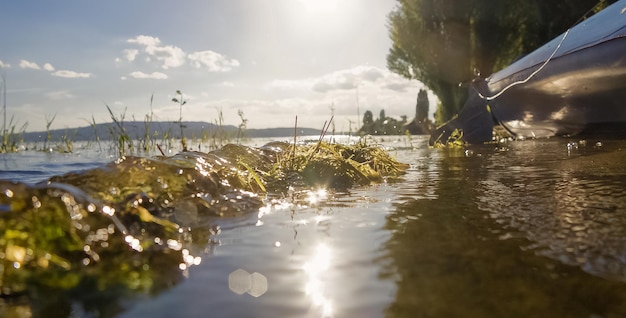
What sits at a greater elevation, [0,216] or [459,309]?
[0,216]

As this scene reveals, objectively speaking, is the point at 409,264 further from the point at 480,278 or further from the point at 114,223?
the point at 114,223

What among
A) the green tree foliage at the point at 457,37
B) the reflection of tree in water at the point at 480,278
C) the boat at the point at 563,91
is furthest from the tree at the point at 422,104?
the reflection of tree in water at the point at 480,278

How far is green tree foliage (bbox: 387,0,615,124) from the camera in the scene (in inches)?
668

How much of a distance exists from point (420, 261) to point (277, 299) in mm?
359

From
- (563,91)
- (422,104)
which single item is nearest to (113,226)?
(563,91)

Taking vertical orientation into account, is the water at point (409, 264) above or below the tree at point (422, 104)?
below

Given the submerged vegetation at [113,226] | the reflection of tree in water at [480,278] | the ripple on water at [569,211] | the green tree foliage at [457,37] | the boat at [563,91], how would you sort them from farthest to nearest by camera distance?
the green tree foliage at [457,37]
the boat at [563,91]
the ripple on water at [569,211]
the submerged vegetation at [113,226]
the reflection of tree in water at [480,278]

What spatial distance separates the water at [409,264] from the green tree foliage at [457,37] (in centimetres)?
1592

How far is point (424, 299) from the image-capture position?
28.6 inches

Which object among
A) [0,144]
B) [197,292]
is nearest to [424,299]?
[197,292]

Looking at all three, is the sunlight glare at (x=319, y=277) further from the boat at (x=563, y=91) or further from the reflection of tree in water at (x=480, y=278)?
the boat at (x=563, y=91)

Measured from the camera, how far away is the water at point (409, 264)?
0.70 meters

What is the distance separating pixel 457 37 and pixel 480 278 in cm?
1889

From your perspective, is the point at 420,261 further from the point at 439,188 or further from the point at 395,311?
the point at 439,188
